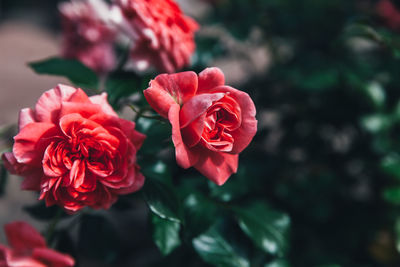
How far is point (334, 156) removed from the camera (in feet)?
4.02

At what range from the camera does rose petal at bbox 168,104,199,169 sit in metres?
0.43

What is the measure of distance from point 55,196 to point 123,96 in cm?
27

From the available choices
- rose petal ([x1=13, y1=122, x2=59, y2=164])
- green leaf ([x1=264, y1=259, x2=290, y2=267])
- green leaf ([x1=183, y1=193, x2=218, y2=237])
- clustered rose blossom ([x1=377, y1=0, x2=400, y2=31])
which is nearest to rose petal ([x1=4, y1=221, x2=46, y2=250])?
rose petal ([x1=13, y1=122, x2=59, y2=164])

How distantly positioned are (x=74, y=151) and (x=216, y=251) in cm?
36

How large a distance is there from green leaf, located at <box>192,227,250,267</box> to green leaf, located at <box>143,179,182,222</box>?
0.17 m


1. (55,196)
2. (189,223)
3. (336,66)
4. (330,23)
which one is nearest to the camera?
(55,196)

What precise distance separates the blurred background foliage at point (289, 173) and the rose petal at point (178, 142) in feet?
0.37

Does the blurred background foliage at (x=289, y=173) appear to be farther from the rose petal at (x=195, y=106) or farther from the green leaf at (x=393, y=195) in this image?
the rose petal at (x=195, y=106)

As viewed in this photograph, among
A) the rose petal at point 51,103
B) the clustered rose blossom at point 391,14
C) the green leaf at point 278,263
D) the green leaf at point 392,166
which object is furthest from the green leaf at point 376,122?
the rose petal at point 51,103

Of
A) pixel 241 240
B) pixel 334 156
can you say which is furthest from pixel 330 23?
pixel 241 240

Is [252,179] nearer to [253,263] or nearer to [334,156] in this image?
[253,263]

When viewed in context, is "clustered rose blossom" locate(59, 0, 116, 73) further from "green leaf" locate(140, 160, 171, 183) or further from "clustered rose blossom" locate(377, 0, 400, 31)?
"clustered rose blossom" locate(377, 0, 400, 31)

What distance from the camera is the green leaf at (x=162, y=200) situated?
52cm

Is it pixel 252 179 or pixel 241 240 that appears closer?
pixel 241 240
